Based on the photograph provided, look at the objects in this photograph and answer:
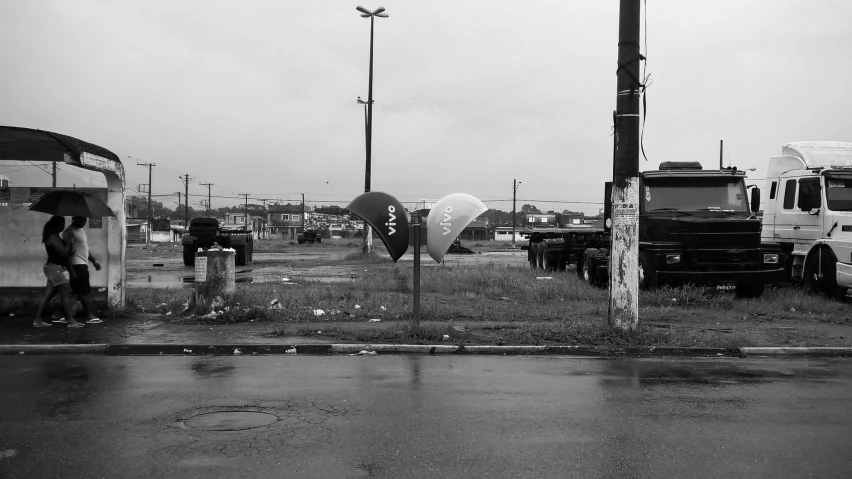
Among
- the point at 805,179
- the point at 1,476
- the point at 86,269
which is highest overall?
the point at 805,179

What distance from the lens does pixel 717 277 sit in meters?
15.0

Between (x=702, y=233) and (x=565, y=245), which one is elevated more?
(x=702, y=233)

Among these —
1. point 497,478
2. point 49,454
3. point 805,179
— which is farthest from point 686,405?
point 805,179

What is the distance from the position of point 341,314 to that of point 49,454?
7635mm

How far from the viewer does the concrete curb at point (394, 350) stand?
373 inches

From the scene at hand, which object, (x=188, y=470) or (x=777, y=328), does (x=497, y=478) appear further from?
(x=777, y=328)

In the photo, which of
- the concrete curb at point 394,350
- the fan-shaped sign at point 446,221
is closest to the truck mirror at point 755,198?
the concrete curb at point 394,350

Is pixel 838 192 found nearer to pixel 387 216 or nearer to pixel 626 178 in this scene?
pixel 626 178

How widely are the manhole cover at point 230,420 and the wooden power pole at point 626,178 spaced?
5.97 meters

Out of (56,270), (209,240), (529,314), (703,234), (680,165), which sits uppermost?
(680,165)

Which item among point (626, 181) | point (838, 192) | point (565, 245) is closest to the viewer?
point (626, 181)

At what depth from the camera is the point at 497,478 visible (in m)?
4.62

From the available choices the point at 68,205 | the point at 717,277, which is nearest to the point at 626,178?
the point at 717,277

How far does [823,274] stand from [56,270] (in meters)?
15.5
